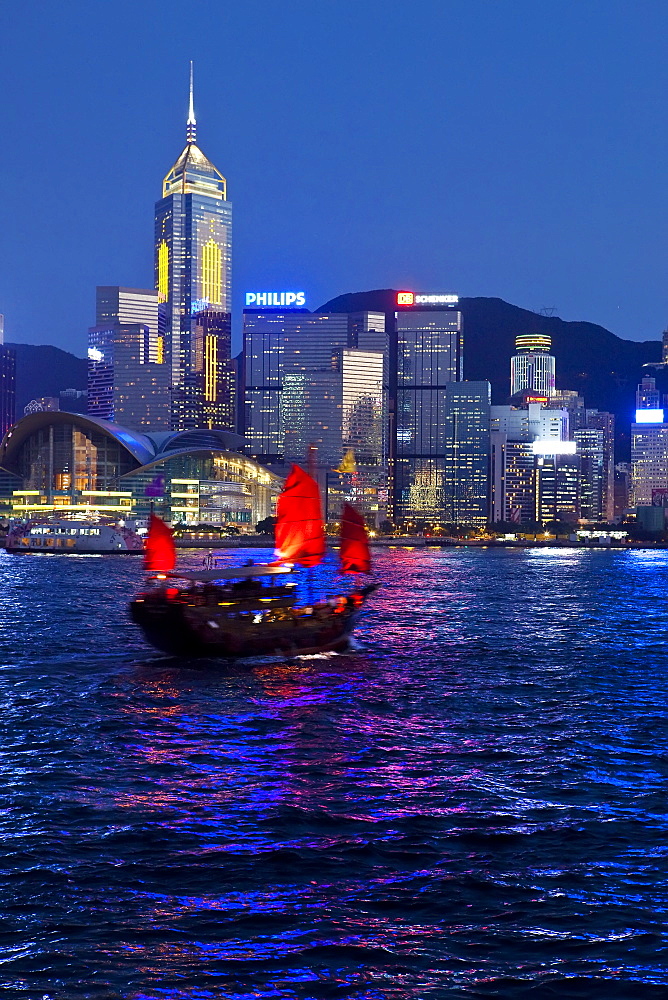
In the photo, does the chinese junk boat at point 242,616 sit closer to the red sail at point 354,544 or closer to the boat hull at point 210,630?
the boat hull at point 210,630

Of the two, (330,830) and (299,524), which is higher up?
(299,524)

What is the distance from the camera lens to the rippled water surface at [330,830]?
18.7 m

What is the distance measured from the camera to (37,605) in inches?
3674

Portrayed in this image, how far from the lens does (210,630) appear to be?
187 ft

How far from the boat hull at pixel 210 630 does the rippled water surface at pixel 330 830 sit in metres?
1.20

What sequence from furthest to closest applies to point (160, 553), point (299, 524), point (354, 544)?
point (354, 544) < point (299, 524) < point (160, 553)

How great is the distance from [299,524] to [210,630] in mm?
21744

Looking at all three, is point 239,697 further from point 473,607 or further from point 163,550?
point 473,607

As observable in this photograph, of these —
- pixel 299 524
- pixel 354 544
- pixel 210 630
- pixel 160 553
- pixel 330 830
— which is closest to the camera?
pixel 330 830

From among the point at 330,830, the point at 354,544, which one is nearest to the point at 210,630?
the point at 354,544

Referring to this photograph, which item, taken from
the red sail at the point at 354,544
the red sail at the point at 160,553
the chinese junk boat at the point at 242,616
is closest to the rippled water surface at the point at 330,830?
the chinese junk boat at the point at 242,616

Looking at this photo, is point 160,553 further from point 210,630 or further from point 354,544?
point 210,630

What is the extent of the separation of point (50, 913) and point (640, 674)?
138 feet

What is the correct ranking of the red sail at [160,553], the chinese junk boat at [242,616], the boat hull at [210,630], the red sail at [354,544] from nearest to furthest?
the boat hull at [210,630], the chinese junk boat at [242,616], the red sail at [160,553], the red sail at [354,544]
